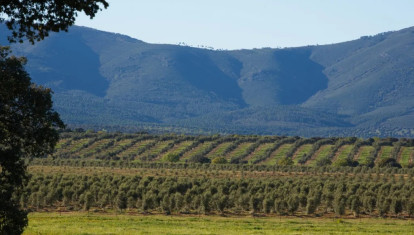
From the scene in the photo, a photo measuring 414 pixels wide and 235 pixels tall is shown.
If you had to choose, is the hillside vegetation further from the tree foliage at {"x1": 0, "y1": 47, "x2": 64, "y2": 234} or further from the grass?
the tree foliage at {"x1": 0, "y1": 47, "x2": 64, "y2": 234}

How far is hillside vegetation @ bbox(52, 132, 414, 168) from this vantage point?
375 feet

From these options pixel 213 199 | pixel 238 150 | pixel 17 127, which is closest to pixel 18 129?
pixel 17 127

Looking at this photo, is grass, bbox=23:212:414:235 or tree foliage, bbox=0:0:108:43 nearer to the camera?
tree foliage, bbox=0:0:108:43

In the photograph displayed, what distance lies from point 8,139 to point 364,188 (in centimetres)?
4534

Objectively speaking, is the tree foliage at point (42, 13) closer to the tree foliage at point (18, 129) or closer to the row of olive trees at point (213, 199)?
the tree foliage at point (18, 129)

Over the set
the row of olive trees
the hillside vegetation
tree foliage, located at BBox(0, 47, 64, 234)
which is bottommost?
the row of olive trees

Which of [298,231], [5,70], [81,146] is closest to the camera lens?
[5,70]

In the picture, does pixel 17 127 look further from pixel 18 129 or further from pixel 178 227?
pixel 178 227

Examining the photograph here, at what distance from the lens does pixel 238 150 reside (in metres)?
132

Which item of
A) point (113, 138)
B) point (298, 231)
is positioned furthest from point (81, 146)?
point (298, 231)

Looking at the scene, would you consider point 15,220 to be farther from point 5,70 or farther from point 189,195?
point 189,195

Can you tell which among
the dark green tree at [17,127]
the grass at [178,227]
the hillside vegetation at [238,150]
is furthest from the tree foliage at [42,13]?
the hillside vegetation at [238,150]

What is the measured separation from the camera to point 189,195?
55031 mm

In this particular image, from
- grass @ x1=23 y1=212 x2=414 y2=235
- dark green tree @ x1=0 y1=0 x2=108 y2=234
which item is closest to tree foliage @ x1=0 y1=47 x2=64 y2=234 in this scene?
dark green tree @ x1=0 y1=0 x2=108 y2=234
